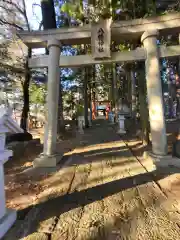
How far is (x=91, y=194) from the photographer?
2939mm

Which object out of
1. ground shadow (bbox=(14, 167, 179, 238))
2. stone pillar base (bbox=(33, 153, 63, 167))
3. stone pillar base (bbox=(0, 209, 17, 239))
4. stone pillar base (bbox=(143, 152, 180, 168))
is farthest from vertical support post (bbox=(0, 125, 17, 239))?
stone pillar base (bbox=(143, 152, 180, 168))

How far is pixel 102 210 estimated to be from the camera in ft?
8.04

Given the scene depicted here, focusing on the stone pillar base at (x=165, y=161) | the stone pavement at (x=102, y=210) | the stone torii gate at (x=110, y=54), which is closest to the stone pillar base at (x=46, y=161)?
the stone torii gate at (x=110, y=54)

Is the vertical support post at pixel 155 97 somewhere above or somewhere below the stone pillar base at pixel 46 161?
above

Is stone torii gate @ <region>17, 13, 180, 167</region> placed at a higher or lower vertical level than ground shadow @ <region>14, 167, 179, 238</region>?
higher

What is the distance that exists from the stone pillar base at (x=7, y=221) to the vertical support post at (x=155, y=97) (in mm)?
3189

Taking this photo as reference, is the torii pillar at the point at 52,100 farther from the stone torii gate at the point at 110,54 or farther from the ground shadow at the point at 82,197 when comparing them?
the ground shadow at the point at 82,197

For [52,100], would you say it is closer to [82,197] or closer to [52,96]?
[52,96]

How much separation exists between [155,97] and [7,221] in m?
3.58

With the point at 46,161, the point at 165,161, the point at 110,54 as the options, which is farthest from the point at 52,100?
the point at 165,161

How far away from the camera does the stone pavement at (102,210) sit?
2.01 meters

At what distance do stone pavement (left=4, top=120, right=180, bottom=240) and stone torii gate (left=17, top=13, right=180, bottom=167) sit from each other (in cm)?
104

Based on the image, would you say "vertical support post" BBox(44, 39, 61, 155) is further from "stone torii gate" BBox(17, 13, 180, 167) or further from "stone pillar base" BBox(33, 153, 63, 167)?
"stone pillar base" BBox(33, 153, 63, 167)

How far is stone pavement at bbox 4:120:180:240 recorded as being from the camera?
2.01 metres
